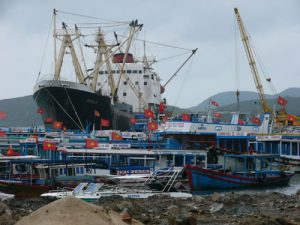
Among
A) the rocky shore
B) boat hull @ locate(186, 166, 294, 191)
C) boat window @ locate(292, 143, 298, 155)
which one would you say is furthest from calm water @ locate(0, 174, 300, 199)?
boat window @ locate(292, 143, 298, 155)

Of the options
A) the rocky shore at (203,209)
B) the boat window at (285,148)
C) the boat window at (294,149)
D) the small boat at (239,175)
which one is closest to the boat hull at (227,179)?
the small boat at (239,175)

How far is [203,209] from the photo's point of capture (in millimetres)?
25812

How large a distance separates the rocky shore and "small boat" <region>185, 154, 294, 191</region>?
7.60 m

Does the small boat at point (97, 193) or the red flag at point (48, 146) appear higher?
the red flag at point (48, 146)

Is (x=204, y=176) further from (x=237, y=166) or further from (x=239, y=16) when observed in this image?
(x=239, y=16)

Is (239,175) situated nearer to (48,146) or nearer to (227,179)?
(227,179)

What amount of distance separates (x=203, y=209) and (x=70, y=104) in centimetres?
5068

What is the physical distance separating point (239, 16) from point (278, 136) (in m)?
29.8

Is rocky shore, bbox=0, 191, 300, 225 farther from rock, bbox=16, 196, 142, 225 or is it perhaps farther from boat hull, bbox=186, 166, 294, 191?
boat hull, bbox=186, 166, 294, 191

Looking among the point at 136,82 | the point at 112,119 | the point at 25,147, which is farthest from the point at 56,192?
the point at 136,82

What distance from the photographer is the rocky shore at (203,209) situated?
67.3ft

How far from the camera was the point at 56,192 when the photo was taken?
31828 millimetres

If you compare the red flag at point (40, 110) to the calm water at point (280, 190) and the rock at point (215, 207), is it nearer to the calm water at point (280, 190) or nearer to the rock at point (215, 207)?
the calm water at point (280, 190)

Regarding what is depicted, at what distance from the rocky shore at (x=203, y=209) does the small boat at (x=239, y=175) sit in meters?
7.60
